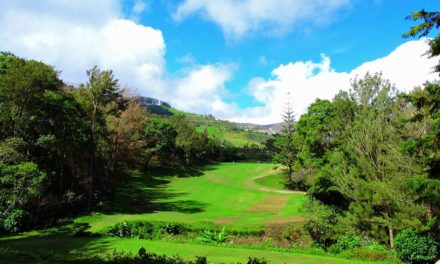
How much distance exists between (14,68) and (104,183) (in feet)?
60.5

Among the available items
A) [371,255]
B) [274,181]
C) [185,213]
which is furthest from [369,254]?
[274,181]

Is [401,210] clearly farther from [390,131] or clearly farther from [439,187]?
[439,187]

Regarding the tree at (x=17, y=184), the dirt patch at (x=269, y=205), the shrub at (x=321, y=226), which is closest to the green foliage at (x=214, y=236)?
the shrub at (x=321, y=226)

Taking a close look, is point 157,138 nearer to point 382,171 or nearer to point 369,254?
point 382,171

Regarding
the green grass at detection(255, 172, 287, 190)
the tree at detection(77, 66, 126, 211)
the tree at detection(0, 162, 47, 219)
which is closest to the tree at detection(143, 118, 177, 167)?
the green grass at detection(255, 172, 287, 190)

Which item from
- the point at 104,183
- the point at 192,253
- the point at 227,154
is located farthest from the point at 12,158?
the point at 227,154

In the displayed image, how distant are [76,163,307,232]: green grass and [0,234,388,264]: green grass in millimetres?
3796

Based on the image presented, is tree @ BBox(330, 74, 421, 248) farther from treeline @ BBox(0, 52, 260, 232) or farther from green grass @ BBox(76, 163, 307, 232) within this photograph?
treeline @ BBox(0, 52, 260, 232)

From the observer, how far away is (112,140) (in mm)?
41125

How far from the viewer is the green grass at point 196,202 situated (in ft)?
104

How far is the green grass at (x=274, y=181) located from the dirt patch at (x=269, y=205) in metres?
12.6

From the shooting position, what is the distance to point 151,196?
51156mm

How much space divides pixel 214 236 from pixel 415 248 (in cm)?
1423

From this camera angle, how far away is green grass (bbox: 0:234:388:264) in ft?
61.6
